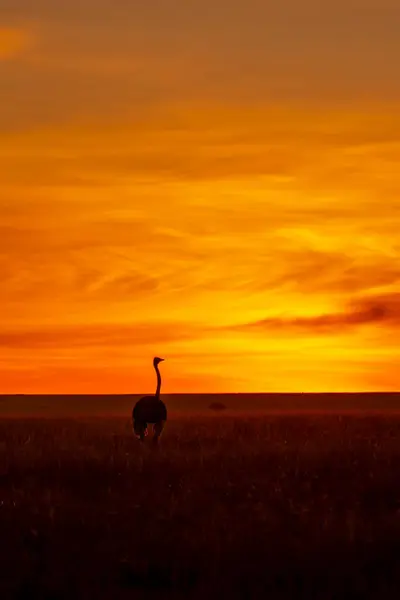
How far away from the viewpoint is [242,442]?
30.9 meters

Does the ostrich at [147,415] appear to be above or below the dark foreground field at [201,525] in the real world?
above

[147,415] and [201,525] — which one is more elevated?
[147,415]

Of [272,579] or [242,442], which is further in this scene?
[242,442]

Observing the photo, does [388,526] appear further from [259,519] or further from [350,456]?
[350,456]

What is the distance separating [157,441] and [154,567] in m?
A: 19.0

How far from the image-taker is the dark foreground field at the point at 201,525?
1319cm

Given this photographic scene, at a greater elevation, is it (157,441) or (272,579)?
(157,441)

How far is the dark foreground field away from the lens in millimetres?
13188

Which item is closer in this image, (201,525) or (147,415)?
(201,525)

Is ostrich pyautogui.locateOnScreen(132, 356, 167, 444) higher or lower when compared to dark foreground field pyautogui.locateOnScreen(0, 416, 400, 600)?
higher

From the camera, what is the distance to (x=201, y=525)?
52.4ft

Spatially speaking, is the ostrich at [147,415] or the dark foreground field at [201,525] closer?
the dark foreground field at [201,525]

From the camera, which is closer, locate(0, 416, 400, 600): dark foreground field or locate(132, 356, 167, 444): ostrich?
locate(0, 416, 400, 600): dark foreground field

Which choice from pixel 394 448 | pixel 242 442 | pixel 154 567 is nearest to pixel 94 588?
pixel 154 567
